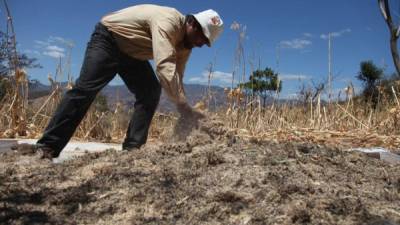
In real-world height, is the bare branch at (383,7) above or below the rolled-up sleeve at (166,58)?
above

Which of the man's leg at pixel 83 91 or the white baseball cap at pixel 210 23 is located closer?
the white baseball cap at pixel 210 23

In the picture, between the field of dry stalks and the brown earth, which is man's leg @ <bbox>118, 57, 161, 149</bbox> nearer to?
the field of dry stalks

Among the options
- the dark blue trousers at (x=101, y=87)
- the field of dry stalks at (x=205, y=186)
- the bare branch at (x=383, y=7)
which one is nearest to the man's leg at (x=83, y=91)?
the dark blue trousers at (x=101, y=87)

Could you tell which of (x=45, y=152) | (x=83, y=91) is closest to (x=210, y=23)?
(x=83, y=91)

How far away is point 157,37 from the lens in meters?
3.15

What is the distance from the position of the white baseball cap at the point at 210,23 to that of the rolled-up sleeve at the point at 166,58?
0.67 ft

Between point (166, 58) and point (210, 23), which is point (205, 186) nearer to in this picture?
point (166, 58)

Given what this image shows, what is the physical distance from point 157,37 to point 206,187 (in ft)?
4.35

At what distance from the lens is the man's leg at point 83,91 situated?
3.46 m

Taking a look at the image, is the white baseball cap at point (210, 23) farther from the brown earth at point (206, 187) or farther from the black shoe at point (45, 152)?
the black shoe at point (45, 152)

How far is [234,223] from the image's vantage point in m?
1.80

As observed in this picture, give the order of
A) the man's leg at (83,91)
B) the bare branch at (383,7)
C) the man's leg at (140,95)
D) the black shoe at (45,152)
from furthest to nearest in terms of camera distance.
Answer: the bare branch at (383,7) → the man's leg at (140,95) → the man's leg at (83,91) → the black shoe at (45,152)

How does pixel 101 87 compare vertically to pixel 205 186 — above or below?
above

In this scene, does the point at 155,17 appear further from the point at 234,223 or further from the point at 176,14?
the point at 234,223
